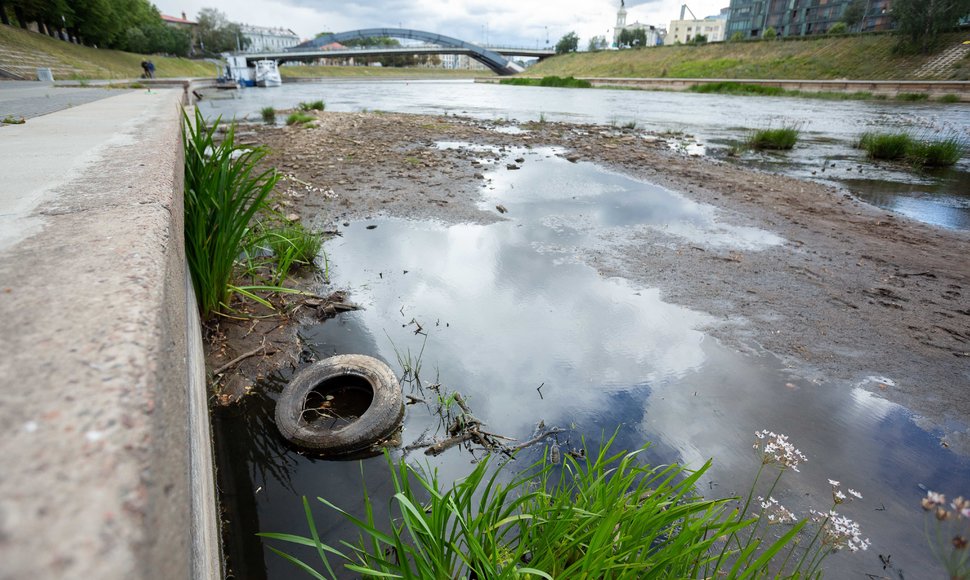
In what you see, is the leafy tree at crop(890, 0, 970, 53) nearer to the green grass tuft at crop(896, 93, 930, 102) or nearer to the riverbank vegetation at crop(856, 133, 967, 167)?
the green grass tuft at crop(896, 93, 930, 102)

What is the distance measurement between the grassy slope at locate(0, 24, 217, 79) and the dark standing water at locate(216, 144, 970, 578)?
33.3 metres

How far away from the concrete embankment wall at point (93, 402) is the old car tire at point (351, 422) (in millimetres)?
906

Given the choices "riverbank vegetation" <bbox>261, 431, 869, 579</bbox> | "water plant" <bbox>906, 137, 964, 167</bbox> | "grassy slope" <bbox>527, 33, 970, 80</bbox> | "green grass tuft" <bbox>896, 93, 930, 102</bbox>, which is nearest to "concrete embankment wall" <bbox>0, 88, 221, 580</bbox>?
"riverbank vegetation" <bbox>261, 431, 869, 579</bbox>

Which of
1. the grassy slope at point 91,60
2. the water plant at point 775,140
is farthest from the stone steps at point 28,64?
the water plant at point 775,140

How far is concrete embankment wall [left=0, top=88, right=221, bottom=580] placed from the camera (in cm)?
50

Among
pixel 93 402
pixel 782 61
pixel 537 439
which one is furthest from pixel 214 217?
pixel 782 61

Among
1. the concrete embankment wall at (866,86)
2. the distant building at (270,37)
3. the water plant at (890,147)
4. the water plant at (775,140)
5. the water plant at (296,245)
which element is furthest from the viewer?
the distant building at (270,37)

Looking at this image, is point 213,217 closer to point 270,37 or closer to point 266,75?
point 266,75

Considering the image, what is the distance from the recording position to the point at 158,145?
3.00m

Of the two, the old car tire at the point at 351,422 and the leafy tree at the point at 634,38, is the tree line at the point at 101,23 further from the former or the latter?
the leafy tree at the point at 634,38

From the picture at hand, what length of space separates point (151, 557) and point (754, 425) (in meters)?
2.78

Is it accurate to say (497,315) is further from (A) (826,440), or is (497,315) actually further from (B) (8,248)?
(B) (8,248)

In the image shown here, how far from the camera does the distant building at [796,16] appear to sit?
69625mm

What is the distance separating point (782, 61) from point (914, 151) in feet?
156
